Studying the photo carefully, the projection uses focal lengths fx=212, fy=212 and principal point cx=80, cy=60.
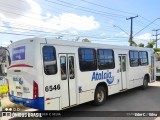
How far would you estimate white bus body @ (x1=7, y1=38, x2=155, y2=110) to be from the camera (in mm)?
6754

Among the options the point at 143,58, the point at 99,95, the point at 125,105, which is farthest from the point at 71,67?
the point at 143,58

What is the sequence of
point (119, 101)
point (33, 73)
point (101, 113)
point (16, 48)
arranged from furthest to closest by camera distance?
1. point (119, 101)
2. point (101, 113)
3. point (16, 48)
4. point (33, 73)

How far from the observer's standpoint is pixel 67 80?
7609mm

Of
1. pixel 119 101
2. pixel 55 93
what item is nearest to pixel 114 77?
pixel 119 101

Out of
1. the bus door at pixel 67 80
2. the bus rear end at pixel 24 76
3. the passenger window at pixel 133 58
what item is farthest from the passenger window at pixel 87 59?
the passenger window at pixel 133 58

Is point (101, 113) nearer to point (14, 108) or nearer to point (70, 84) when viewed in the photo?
point (70, 84)

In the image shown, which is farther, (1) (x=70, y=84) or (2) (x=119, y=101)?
(2) (x=119, y=101)

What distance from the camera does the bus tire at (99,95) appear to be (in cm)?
912

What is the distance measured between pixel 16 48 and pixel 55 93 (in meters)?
2.12

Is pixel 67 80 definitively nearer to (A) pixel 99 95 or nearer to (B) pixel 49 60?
(B) pixel 49 60

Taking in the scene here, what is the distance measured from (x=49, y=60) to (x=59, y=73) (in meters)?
0.59

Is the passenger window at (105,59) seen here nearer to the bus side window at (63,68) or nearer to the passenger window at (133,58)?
the passenger window at (133,58)

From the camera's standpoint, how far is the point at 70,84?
25.3ft

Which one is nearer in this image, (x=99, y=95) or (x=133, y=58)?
(x=99, y=95)
